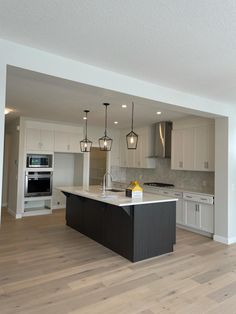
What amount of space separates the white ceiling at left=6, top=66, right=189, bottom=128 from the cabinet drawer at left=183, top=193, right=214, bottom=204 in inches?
70.7

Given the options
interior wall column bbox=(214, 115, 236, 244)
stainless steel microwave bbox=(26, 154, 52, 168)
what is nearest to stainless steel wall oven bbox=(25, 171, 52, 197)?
stainless steel microwave bbox=(26, 154, 52, 168)

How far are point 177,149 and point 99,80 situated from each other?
3558 mm

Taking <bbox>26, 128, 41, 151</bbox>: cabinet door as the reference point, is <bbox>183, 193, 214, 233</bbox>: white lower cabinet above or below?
below

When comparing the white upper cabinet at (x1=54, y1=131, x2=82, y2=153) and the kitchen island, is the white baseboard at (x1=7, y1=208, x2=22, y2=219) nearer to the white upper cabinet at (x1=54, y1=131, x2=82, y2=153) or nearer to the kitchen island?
the white upper cabinet at (x1=54, y1=131, x2=82, y2=153)

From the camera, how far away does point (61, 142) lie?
675 cm

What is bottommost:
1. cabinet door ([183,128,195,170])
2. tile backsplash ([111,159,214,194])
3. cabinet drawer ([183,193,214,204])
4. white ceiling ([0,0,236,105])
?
cabinet drawer ([183,193,214,204])


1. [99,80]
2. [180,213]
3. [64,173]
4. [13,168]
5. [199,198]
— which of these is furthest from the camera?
[64,173]

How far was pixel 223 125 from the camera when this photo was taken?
4492 mm

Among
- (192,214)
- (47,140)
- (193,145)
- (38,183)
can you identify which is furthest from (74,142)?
(192,214)

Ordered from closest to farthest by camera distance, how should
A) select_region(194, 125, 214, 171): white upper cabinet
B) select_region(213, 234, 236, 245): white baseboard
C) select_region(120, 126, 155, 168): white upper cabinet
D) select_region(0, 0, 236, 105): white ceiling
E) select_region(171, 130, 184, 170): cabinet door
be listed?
select_region(0, 0, 236, 105): white ceiling → select_region(213, 234, 236, 245): white baseboard → select_region(194, 125, 214, 171): white upper cabinet → select_region(171, 130, 184, 170): cabinet door → select_region(120, 126, 155, 168): white upper cabinet

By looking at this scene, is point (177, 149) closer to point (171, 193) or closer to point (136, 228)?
point (171, 193)

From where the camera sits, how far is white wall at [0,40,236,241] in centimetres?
218

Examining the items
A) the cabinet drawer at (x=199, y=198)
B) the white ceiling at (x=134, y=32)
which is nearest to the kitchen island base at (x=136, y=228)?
the cabinet drawer at (x=199, y=198)

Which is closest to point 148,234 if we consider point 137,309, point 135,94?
point 137,309
